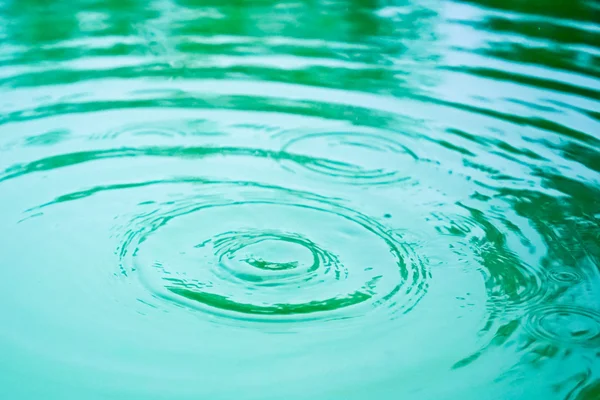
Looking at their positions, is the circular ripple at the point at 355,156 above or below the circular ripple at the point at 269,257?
above

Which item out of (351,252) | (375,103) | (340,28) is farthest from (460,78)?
(351,252)

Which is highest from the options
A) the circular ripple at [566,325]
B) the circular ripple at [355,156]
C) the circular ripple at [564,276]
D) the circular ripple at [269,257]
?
the circular ripple at [355,156]

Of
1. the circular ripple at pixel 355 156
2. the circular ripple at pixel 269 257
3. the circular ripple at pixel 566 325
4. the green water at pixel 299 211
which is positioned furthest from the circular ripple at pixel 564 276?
the circular ripple at pixel 355 156

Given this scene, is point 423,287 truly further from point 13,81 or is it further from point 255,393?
point 13,81

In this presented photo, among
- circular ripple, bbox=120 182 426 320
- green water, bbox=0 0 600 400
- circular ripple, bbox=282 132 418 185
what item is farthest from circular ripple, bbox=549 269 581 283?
circular ripple, bbox=282 132 418 185

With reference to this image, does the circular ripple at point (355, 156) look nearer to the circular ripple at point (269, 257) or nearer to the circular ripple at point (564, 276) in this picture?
the circular ripple at point (269, 257)

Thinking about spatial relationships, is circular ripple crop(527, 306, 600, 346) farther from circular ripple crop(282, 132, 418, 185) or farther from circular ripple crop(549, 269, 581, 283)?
circular ripple crop(282, 132, 418, 185)

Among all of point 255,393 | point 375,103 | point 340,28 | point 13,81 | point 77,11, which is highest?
point 77,11

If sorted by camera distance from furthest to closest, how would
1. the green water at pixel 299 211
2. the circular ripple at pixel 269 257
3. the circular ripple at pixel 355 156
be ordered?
the circular ripple at pixel 355 156 → the circular ripple at pixel 269 257 → the green water at pixel 299 211
